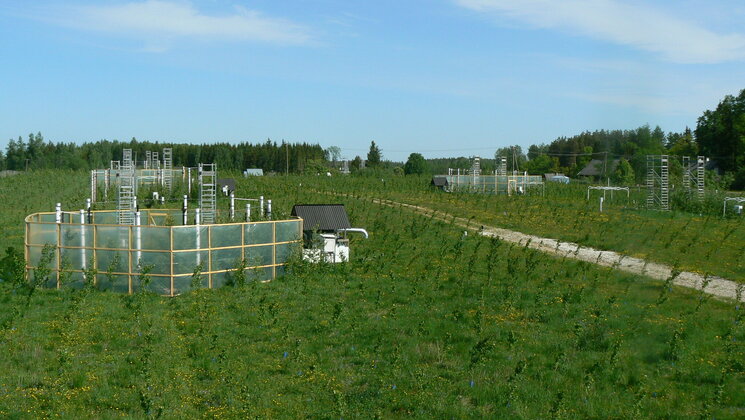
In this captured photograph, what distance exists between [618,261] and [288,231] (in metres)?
11.2

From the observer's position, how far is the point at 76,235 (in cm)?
1944

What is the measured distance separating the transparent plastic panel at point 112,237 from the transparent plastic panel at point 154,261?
0.47 meters

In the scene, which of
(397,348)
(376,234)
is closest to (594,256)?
(376,234)

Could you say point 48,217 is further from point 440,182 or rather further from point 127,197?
point 440,182

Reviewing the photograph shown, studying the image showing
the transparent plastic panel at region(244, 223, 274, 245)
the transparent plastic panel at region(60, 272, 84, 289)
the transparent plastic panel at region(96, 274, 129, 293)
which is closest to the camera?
the transparent plastic panel at region(96, 274, 129, 293)

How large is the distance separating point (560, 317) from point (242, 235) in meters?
9.74

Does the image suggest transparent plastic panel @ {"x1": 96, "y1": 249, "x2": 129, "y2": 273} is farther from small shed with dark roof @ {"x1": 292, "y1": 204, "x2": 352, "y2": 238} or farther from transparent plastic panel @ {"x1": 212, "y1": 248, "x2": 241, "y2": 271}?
small shed with dark roof @ {"x1": 292, "y1": 204, "x2": 352, "y2": 238}

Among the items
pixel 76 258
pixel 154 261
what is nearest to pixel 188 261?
pixel 154 261

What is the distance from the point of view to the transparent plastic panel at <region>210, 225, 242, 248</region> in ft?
63.3

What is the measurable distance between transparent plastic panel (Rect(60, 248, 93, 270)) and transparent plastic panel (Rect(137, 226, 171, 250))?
1640 mm

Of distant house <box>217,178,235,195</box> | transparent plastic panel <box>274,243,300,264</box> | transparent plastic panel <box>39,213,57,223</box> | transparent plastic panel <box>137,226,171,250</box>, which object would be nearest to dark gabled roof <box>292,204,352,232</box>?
transparent plastic panel <box>274,243,300,264</box>

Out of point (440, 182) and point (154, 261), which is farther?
point (440, 182)

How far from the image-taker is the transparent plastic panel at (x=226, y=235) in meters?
19.3

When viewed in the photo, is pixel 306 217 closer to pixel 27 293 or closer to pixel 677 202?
pixel 27 293
